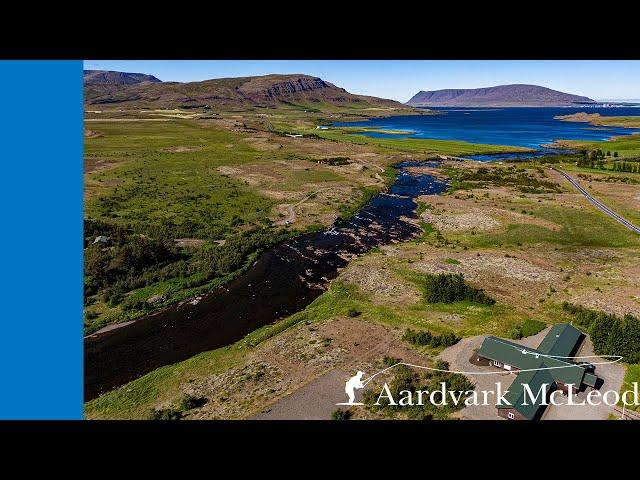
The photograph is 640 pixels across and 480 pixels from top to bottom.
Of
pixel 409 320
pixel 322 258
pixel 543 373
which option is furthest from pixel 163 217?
pixel 543 373

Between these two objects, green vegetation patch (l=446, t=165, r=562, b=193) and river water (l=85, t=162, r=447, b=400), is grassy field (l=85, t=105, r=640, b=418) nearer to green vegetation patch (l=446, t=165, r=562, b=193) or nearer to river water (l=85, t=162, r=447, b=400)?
green vegetation patch (l=446, t=165, r=562, b=193)

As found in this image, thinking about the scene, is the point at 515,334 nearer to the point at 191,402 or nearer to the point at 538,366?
the point at 538,366

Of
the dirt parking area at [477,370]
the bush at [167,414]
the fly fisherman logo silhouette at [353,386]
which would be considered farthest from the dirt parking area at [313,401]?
the dirt parking area at [477,370]

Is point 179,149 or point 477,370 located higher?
point 179,149

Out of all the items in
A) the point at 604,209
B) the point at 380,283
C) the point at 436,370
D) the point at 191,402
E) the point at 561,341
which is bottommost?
the point at 191,402

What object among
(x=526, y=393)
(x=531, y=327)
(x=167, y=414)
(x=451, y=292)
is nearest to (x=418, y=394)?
(x=526, y=393)

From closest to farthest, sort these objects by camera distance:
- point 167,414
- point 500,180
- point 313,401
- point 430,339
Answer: point 167,414 < point 313,401 < point 430,339 < point 500,180

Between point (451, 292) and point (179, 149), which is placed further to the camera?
point (179, 149)

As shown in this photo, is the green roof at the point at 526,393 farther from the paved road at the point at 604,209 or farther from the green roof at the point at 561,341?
the paved road at the point at 604,209
